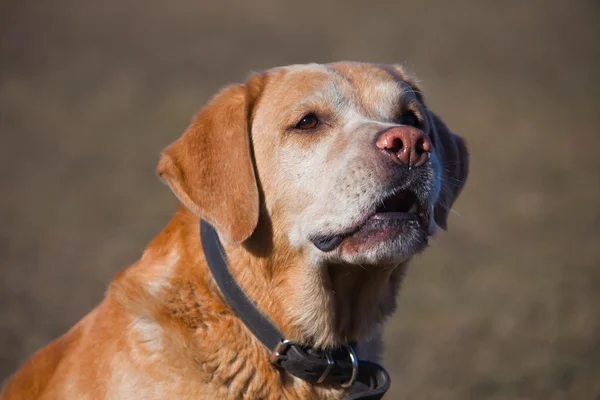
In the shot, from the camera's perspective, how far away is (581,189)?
47.5ft

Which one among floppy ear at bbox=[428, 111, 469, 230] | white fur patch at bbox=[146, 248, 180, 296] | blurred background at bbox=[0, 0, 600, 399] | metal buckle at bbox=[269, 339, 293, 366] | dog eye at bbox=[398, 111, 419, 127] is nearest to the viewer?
metal buckle at bbox=[269, 339, 293, 366]

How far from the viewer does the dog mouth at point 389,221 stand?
3.81 m

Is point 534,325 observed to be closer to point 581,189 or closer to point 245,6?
point 581,189

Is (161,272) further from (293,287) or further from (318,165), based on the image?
(318,165)

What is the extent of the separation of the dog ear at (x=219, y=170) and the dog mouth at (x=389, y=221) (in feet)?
1.25

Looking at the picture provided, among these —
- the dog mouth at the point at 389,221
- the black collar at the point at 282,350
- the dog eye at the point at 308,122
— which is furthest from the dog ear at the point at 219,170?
the dog mouth at the point at 389,221

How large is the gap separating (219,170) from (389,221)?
86cm

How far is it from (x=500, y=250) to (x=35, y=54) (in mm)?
17274

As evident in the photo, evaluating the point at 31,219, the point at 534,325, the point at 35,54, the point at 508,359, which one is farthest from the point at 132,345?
the point at 35,54

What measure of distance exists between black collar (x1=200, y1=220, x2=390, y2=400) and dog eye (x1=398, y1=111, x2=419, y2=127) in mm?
1182

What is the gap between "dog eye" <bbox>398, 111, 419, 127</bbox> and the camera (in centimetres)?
446

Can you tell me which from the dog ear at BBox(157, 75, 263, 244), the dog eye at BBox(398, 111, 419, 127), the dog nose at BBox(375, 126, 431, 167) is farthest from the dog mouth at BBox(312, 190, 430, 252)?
the dog eye at BBox(398, 111, 419, 127)

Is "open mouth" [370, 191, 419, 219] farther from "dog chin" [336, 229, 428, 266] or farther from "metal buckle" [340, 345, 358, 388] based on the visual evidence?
"metal buckle" [340, 345, 358, 388]

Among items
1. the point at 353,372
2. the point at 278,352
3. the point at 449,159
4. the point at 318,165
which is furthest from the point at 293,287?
the point at 449,159
